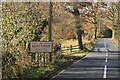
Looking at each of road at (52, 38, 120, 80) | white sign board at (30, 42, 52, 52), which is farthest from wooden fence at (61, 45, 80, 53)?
white sign board at (30, 42, 52, 52)

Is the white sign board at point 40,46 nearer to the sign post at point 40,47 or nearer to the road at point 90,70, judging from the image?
the sign post at point 40,47

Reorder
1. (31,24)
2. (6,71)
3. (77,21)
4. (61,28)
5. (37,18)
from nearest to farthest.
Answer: (6,71) → (31,24) → (37,18) → (61,28) → (77,21)

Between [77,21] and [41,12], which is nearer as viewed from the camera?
[41,12]

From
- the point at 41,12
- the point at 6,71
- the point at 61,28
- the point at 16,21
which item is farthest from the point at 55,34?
the point at 6,71

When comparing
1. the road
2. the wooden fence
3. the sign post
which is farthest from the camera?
the wooden fence

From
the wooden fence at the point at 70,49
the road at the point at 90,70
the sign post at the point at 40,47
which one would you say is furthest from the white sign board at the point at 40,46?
the wooden fence at the point at 70,49

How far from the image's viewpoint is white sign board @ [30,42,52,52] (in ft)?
72.8

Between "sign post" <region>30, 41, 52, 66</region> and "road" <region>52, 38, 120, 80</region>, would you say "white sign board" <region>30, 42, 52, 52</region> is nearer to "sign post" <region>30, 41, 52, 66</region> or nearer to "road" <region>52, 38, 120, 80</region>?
"sign post" <region>30, 41, 52, 66</region>

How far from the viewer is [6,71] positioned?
54.2 ft

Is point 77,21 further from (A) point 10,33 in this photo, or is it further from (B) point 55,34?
(A) point 10,33

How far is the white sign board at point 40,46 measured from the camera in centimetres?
2220

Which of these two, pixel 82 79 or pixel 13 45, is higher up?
pixel 13 45

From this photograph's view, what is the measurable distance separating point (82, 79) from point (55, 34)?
1219 cm

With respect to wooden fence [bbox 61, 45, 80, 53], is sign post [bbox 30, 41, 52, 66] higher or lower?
higher
